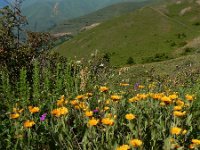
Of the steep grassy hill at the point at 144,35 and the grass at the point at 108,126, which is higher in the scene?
the grass at the point at 108,126

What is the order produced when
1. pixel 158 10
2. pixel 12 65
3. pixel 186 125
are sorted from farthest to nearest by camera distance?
pixel 158 10 → pixel 12 65 → pixel 186 125

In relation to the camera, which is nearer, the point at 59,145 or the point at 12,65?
the point at 59,145

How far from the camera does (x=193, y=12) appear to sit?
409 ft

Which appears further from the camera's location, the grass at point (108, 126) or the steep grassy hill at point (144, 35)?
the steep grassy hill at point (144, 35)

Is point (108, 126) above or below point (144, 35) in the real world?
above

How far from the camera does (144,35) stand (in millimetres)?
110562

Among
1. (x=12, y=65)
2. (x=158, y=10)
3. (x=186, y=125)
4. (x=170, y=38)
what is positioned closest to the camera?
(x=186, y=125)

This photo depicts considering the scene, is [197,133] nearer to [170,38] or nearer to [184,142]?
[184,142]

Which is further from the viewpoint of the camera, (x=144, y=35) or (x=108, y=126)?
(x=144, y=35)

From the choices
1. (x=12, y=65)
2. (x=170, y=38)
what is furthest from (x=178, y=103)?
(x=170, y=38)

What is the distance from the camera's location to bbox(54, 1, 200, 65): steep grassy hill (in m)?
95.9

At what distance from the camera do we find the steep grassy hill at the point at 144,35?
9594 cm

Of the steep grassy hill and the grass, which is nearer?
the grass

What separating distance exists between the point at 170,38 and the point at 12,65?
95494mm
